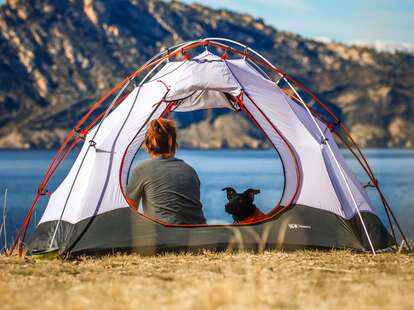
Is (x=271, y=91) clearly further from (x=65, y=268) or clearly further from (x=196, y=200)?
(x=65, y=268)

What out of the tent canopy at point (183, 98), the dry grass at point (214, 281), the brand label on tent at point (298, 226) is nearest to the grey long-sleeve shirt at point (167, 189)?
the tent canopy at point (183, 98)

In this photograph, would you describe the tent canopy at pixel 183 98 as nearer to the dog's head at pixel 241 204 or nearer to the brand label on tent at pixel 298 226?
the brand label on tent at pixel 298 226

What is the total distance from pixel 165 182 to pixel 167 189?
0.08m

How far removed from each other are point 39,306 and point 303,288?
2.02 meters

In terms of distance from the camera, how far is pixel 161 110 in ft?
29.7

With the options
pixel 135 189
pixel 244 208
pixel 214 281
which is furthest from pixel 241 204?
pixel 214 281

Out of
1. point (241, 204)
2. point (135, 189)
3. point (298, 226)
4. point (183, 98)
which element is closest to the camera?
point (135, 189)

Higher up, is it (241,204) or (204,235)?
(241,204)

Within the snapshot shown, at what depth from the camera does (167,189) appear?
7840 millimetres

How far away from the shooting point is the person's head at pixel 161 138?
25.5 feet

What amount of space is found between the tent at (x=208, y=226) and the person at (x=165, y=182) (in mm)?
183

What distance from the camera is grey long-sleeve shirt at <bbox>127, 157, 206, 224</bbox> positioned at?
25.7 ft

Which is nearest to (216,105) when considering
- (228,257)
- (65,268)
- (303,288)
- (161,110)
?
(161,110)

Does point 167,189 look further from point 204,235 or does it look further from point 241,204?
point 241,204
